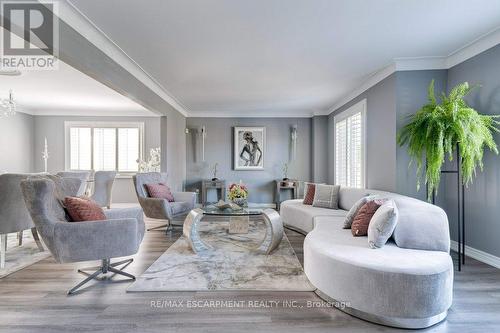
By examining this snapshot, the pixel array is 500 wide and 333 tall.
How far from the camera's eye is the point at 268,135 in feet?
24.2

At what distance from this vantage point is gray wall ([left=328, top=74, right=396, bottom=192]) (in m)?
3.99

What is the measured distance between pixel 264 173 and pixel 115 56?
4.67m

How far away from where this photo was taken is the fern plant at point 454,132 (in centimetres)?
293

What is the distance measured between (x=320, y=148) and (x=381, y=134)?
2.89 m

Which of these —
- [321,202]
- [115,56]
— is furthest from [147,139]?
[321,202]

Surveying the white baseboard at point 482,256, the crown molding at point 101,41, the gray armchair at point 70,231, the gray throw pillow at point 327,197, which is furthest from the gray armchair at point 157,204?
the white baseboard at point 482,256

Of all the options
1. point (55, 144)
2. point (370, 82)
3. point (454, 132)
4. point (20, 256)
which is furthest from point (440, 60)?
point (55, 144)

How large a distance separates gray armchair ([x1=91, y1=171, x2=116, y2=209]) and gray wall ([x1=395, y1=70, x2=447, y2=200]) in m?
5.41

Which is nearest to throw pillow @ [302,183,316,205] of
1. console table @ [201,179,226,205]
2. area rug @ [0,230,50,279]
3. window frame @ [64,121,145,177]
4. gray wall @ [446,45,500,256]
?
gray wall @ [446,45,500,256]

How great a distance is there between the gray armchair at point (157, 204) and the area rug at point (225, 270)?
0.66 metres

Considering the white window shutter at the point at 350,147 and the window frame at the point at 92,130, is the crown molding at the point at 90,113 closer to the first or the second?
the window frame at the point at 92,130

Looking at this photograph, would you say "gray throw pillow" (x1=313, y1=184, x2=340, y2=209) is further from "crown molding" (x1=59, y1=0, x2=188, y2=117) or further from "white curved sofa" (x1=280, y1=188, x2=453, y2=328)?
"crown molding" (x1=59, y1=0, x2=188, y2=117)

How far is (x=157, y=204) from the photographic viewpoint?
4484 millimetres

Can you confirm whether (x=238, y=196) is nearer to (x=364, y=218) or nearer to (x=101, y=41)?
(x=364, y=218)
